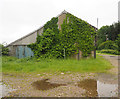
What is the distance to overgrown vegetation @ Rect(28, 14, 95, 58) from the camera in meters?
12.7

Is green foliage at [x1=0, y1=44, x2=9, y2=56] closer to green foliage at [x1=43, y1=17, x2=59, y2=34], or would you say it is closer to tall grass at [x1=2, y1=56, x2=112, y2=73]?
tall grass at [x1=2, y1=56, x2=112, y2=73]

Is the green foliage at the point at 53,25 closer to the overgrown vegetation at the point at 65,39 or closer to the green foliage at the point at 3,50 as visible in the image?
the overgrown vegetation at the point at 65,39

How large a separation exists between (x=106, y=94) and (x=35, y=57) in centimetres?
994

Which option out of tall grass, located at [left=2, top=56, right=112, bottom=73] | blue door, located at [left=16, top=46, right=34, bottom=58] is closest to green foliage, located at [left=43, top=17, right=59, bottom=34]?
blue door, located at [left=16, top=46, right=34, bottom=58]

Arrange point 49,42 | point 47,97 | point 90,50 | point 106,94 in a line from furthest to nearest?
1. point 90,50
2. point 49,42
3. point 106,94
4. point 47,97

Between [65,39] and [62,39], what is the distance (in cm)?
36

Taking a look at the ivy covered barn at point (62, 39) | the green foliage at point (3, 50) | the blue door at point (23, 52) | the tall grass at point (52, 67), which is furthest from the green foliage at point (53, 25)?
the green foliage at point (3, 50)

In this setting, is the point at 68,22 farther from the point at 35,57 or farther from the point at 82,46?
the point at 35,57

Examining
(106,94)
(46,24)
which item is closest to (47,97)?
(106,94)

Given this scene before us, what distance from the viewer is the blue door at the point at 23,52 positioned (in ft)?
44.6

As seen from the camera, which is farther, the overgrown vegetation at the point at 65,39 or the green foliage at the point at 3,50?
the green foliage at the point at 3,50

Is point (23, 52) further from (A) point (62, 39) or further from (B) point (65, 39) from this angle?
(B) point (65, 39)

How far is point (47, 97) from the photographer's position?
158 inches

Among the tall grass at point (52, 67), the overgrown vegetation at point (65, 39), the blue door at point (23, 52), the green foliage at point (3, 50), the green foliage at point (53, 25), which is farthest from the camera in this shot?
the green foliage at point (3, 50)
